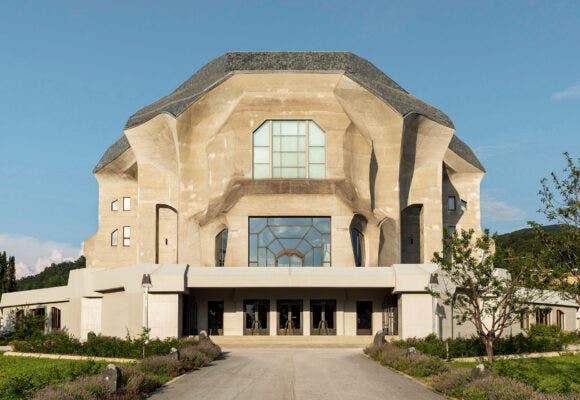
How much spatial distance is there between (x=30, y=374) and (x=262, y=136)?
28115 mm

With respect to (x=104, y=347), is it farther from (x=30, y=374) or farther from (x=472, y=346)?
(x=472, y=346)

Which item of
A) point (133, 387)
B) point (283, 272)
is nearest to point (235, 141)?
point (283, 272)

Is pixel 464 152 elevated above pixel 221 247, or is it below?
above

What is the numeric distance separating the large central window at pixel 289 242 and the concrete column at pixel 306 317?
2.40 metres

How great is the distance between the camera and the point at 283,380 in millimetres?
22375

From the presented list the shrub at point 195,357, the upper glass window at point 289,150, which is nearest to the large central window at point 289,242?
the upper glass window at point 289,150

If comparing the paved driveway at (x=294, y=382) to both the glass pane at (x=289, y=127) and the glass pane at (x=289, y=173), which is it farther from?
the glass pane at (x=289, y=127)

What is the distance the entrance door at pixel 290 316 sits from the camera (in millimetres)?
48406

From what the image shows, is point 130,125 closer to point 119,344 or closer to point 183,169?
point 183,169

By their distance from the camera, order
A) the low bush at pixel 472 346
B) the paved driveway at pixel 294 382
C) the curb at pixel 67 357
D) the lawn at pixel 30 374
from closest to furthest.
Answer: the lawn at pixel 30 374 < the paved driveway at pixel 294 382 < the curb at pixel 67 357 < the low bush at pixel 472 346

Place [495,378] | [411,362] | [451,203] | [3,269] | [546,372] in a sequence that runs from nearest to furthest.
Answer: [495,378] < [546,372] < [411,362] < [451,203] < [3,269]

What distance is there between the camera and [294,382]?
21.8 meters

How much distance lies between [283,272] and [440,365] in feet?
72.0

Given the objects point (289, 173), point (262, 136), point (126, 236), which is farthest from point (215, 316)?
point (126, 236)
